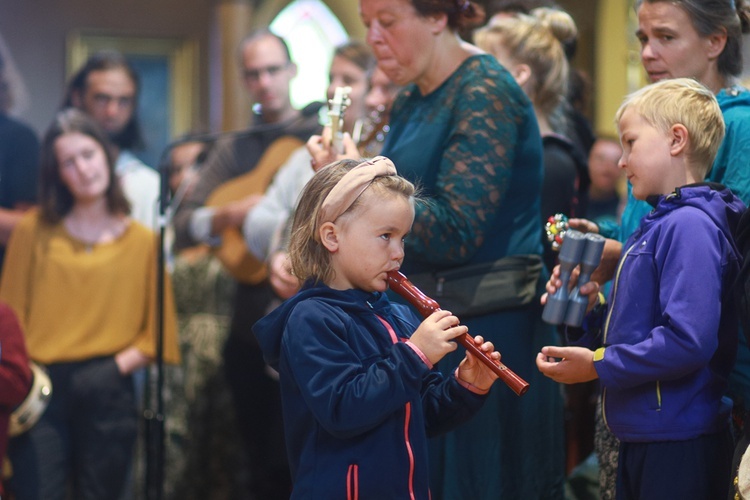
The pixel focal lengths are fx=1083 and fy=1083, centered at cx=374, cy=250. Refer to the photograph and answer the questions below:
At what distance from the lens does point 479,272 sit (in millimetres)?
2691

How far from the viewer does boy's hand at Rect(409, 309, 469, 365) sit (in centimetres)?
203

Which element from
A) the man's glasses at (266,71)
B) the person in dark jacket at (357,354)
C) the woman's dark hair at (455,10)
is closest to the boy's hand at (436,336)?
the person in dark jacket at (357,354)

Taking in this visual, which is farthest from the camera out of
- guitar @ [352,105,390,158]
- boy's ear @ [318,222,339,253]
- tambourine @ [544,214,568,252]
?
guitar @ [352,105,390,158]

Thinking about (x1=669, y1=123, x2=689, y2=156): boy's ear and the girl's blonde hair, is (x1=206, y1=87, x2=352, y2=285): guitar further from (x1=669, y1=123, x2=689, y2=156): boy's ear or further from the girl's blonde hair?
(x1=669, y1=123, x2=689, y2=156): boy's ear

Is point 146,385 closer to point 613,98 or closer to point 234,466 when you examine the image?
point 234,466

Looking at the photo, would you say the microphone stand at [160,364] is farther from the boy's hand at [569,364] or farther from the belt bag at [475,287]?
the boy's hand at [569,364]

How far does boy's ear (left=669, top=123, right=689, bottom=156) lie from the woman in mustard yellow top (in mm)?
2526


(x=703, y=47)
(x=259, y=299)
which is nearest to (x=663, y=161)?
(x=703, y=47)

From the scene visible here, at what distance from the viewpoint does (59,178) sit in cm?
436

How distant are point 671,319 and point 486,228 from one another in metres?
0.59

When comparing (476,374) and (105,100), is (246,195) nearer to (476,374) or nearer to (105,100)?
(105,100)

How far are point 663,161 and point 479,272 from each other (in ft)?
1.86

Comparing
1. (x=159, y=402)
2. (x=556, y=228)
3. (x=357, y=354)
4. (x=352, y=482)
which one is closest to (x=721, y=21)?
(x=556, y=228)

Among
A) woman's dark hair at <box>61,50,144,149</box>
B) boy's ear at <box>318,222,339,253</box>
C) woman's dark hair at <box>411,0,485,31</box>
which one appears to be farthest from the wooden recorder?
woman's dark hair at <box>61,50,144,149</box>
